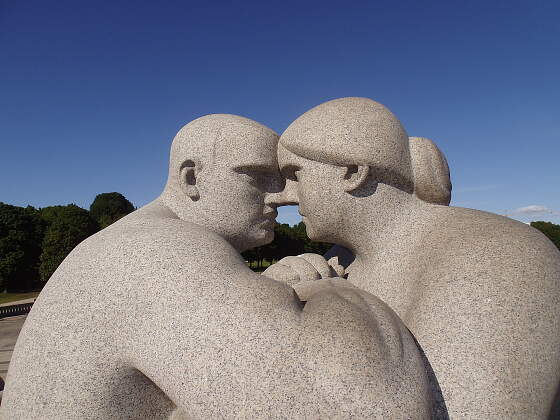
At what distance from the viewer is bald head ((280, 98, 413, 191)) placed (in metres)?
3.94

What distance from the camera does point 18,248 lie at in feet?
98.8

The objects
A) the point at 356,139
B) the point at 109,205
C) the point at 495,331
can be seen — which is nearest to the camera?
the point at 495,331

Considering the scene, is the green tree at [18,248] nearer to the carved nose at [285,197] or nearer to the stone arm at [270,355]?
the carved nose at [285,197]

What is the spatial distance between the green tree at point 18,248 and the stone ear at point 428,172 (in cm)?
3305

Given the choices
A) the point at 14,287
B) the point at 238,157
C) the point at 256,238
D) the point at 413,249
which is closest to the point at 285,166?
the point at 238,157

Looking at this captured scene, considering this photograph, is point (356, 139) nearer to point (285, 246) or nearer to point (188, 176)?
point (188, 176)

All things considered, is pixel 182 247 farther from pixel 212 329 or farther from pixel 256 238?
pixel 256 238

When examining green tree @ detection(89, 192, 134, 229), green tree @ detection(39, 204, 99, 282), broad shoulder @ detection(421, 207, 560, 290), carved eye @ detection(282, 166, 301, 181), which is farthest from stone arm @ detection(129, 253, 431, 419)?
green tree @ detection(89, 192, 134, 229)

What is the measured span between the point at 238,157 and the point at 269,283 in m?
1.73

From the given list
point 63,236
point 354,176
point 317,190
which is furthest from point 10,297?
point 354,176

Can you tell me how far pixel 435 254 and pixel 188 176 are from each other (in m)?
2.60

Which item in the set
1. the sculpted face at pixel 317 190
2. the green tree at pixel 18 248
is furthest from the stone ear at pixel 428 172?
the green tree at pixel 18 248

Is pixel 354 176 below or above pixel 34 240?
above

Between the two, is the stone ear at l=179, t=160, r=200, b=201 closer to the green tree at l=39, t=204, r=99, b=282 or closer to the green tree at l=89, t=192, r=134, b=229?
the green tree at l=39, t=204, r=99, b=282
